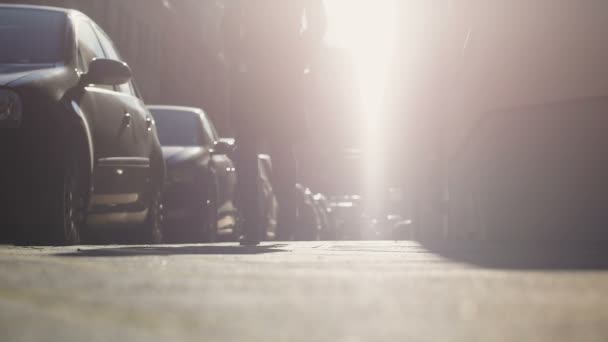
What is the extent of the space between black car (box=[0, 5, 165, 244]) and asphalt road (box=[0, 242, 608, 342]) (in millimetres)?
2483

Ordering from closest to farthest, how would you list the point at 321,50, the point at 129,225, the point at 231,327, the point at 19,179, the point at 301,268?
the point at 231,327 < the point at 301,268 < the point at 19,179 < the point at 129,225 < the point at 321,50

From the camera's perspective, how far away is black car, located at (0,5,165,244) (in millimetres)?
7586

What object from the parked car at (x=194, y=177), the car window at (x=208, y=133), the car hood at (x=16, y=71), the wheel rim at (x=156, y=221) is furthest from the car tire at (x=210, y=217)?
the car hood at (x=16, y=71)

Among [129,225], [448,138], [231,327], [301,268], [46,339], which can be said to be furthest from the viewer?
[448,138]

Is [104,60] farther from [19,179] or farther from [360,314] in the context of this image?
[360,314]

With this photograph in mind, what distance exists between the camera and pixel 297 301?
304cm

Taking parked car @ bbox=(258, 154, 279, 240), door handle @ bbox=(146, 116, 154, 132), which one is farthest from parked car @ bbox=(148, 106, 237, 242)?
door handle @ bbox=(146, 116, 154, 132)

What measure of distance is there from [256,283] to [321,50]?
22.0 ft

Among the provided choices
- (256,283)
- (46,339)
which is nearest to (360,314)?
(46,339)

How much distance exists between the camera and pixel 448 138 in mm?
14344

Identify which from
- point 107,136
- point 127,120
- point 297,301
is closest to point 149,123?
point 127,120

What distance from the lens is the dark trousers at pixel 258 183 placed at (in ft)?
29.9

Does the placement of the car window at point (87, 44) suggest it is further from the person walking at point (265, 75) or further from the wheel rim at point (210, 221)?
the wheel rim at point (210, 221)

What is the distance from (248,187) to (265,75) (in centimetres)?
89
